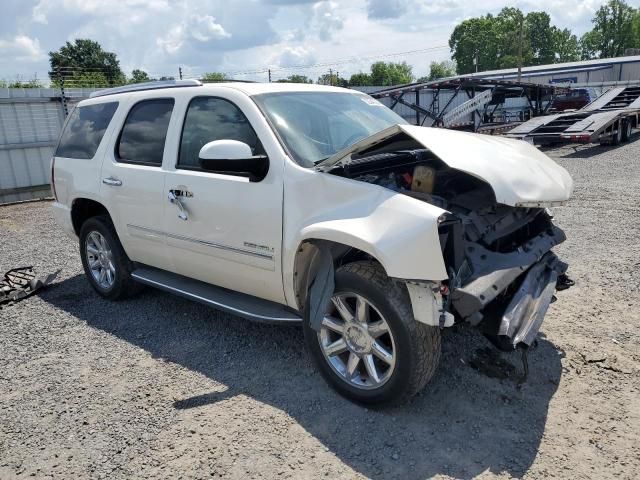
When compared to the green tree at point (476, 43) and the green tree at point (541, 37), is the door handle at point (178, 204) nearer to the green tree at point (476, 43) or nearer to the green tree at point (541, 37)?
the green tree at point (476, 43)

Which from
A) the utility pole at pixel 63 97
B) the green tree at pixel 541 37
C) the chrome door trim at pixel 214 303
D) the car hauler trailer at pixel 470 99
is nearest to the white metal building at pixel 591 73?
the car hauler trailer at pixel 470 99

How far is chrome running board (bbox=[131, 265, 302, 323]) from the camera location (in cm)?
360

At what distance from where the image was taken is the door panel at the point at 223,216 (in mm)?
3508

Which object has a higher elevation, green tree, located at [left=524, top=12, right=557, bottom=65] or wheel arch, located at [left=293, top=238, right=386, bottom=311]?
green tree, located at [left=524, top=12, right=557, bottom=65]

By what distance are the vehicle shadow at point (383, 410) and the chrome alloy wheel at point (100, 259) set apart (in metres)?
0.59

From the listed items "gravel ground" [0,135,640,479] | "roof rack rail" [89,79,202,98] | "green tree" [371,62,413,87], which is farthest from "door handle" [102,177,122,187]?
"green tree" [371,62,413,87]

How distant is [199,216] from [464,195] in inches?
75.3

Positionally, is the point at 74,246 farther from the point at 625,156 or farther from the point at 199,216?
the point at 625,156

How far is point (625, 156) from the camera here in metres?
14.0

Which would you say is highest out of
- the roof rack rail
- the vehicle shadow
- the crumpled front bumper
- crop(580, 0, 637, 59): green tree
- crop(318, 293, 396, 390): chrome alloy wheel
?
crop(580, 0, 637, 59): green tree

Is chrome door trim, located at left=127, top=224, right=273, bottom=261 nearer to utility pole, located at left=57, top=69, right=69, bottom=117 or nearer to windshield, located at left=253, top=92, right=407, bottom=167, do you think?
windshield, located at left=253, top=92, right=407, bottom=167

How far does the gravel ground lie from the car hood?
122 cm

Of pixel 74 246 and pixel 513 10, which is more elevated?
pixel 513 10

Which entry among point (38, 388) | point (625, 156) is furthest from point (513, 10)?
point (38, 388)
